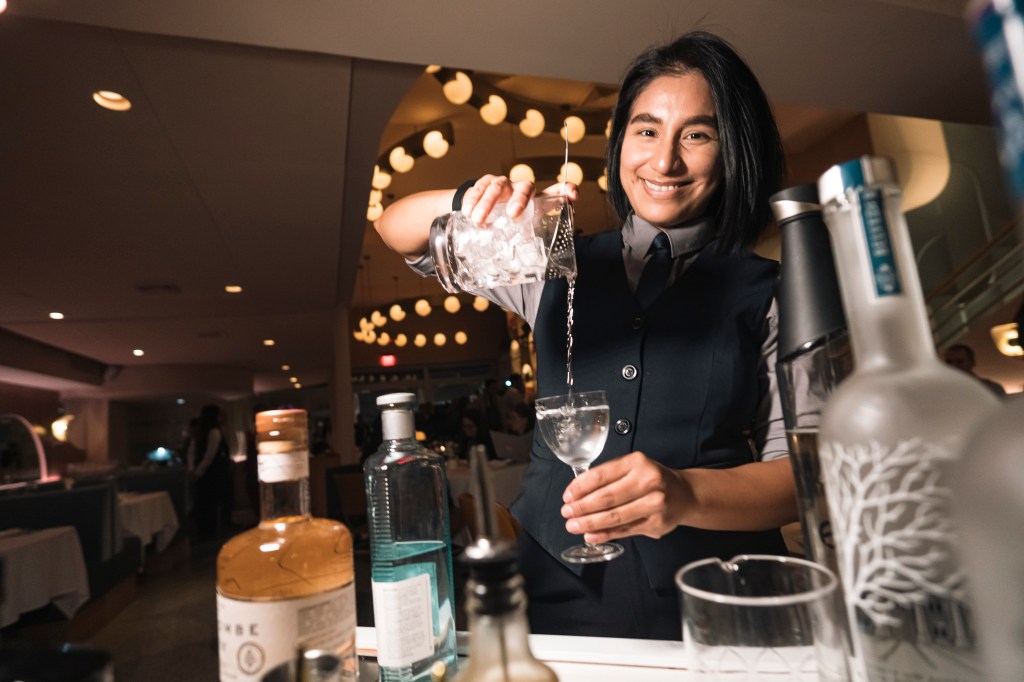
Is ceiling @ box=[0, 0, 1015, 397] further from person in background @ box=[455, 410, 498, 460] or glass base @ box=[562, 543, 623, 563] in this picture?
glass base @ box=[562, 543, 623, 563]

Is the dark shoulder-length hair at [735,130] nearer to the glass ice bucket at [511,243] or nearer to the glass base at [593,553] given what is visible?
the glass ice bucket at [511,243]

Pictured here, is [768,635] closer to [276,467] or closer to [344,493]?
[276,467]

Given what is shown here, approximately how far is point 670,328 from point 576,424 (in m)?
0.30

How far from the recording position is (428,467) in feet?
2.27

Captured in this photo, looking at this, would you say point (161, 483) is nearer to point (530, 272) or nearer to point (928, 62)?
point (530, 272)

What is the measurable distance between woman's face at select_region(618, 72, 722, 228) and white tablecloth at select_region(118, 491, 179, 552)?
5706 mm

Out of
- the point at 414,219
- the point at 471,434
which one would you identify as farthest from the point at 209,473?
the point at 414,219

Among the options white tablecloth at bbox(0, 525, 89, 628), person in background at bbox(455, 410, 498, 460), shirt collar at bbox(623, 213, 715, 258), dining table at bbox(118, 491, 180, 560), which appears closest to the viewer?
shirt collar at bbox(623, 213, 715, 258)

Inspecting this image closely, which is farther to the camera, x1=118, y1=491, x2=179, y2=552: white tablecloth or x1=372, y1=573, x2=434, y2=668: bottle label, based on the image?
x1=118, y1=491, x2=179, y2=552: white tablecloth

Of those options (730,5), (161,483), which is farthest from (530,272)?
(161,483)

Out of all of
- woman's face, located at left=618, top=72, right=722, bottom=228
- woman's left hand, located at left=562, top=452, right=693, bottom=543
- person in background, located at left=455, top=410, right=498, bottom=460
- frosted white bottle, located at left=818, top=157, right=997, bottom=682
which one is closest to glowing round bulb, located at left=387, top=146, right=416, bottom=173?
woman's face, located at left=618, top=72, right=722, bottom=228

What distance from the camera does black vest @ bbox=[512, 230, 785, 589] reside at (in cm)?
110

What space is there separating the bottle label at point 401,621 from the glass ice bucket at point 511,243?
0.48 m

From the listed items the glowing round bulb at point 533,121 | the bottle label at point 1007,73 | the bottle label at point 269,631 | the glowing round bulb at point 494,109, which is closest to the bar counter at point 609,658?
the bottle label at point 269,631
